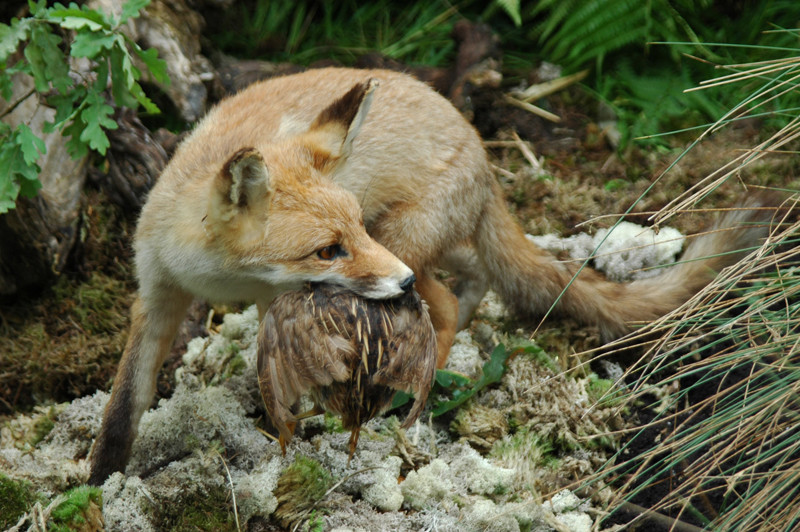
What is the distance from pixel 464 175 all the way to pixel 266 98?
126cm

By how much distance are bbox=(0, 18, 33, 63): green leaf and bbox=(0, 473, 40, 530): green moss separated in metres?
2.05

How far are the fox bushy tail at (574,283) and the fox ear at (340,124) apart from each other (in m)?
1.20

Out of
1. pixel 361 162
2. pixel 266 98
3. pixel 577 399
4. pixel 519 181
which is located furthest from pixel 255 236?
pixel 519 181

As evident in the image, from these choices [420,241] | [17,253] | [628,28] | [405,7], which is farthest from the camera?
[405,7]

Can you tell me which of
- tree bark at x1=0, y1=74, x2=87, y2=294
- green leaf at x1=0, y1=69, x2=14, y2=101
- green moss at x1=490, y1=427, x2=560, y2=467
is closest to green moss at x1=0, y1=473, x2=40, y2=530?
tree bark at x1=0, y1=74, x2=87, y2=294

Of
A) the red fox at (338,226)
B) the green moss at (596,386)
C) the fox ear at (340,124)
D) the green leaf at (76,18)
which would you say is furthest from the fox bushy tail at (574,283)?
the green leaf at (76,18)

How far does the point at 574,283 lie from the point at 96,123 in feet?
9.31

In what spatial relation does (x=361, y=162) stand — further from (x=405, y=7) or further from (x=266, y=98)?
(x=405, y=7)

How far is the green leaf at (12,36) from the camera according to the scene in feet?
11.7

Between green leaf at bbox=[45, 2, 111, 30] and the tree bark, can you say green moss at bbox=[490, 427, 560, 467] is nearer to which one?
green leaf at bbox=[45, 2, 111, 30]

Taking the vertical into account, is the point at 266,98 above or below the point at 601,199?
above

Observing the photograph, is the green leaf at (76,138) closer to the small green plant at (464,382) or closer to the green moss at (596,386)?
the small green plant at (464,382)

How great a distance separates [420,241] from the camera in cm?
405

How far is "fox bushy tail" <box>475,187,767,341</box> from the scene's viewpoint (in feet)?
14.1
